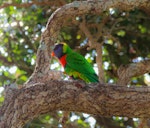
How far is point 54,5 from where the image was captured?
729 centimetres

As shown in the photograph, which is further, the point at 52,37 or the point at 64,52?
the point at 64,52

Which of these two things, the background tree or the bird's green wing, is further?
the background tree

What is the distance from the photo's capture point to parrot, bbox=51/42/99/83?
16.9 ft

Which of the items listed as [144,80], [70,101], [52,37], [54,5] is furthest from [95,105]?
[144,80]

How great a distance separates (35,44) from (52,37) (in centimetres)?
370

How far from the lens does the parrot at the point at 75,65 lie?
5163mm

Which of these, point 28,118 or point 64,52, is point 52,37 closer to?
point 28,118

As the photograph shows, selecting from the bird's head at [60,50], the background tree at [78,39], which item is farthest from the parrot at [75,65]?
the background tree at [78,39]

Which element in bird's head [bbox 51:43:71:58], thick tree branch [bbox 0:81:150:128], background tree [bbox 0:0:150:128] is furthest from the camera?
background tree [bbox 0:0:150:128]

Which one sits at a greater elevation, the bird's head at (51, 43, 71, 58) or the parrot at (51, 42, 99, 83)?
the bird's head at (51, 43, 71, 58)

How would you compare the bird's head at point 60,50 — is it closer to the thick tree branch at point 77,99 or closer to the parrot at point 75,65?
the parrot at point 75,65

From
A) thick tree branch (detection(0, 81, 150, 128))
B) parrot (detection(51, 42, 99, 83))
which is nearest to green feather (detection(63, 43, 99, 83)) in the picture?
parrot (detection(51, 42, 99, 83))

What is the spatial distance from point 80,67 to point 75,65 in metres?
0.08

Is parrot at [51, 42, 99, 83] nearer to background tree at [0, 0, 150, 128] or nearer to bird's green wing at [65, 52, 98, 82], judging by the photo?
bird's green wing at [65, 52, 98, 82]
